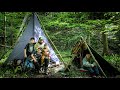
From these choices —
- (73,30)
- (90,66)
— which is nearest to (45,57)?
(73,30)

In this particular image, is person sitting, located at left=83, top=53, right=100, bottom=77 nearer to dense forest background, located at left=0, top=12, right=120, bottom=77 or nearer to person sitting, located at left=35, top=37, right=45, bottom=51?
dense forest background, located at left=0, top=12, right=120, bottom=77

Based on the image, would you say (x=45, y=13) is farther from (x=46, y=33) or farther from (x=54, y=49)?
(x=54, y=49)

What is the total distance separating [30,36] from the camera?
6.26m

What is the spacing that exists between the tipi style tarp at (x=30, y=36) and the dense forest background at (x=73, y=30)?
93 mm

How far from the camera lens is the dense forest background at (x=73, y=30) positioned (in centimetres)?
617

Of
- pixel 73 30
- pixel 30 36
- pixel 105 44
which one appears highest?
pixel 73 30

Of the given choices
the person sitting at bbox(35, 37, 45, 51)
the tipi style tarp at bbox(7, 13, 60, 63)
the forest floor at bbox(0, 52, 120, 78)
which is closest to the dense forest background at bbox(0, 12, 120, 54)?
the tipi style tarp at bbox(7, 13, 60, 63)

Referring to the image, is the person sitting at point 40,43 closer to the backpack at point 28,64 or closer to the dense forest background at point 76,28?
the dense forest background at point 76,28

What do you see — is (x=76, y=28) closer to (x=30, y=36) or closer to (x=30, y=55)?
(x=30, y=36)

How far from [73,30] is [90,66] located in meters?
0.90

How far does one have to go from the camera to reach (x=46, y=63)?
6.20 metres

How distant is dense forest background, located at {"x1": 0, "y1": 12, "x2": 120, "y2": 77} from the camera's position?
617 centimetres

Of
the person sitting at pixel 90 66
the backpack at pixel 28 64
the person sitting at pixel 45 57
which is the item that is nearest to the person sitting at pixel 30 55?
the backpack at pixel 28 64
